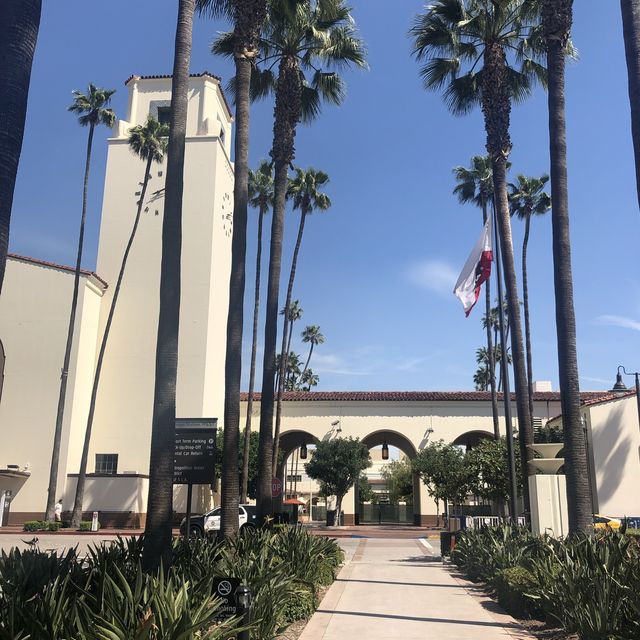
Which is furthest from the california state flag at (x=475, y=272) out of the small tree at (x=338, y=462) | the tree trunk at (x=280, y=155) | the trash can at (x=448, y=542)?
the small tree at (x=338, y=462)

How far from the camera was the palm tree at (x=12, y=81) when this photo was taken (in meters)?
6.71

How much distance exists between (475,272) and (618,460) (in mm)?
20922

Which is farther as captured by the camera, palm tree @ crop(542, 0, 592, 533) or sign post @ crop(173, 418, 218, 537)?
sign post @ crop(173, 418, 218, 537)

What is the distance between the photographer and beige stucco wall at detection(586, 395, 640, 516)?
3459 centimetres

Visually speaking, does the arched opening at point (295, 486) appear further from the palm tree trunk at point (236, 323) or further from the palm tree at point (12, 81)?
the palm tree at point (12, 81)

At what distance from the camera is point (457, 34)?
20156mm

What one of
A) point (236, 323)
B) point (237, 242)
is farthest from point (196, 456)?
point (237, 242)

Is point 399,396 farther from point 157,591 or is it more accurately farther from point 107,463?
point 157,591

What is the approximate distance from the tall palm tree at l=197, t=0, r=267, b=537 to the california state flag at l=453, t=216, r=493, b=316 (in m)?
6.65

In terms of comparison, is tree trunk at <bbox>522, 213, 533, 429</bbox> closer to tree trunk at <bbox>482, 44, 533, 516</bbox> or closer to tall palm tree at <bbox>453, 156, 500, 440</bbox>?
tall palm tree at <bbox>453, 156, 500, 440</bbox>

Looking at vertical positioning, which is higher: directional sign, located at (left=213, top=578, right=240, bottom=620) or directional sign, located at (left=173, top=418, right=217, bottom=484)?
directional sign, located at (left=173, top=418, right=217, bottom=484)

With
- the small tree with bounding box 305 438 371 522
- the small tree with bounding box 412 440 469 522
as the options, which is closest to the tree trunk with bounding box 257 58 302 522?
the small tree with bounding box 412 440 469 522

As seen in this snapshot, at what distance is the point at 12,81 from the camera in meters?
7.00

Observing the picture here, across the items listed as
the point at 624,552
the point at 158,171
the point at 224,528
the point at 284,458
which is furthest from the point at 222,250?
the point at 624,552
